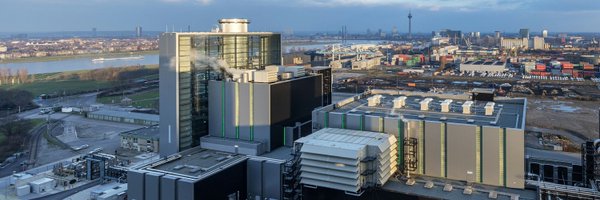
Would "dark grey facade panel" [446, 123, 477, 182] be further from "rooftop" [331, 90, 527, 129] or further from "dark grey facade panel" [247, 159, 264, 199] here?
"dark grey facade panel" [247, 159, 264, 199]

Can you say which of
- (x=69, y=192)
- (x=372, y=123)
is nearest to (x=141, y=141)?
(x=69, y=192)

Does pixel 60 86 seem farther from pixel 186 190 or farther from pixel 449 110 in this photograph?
pixel 449 110

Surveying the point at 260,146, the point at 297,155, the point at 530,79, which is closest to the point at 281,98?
the point at 260,146

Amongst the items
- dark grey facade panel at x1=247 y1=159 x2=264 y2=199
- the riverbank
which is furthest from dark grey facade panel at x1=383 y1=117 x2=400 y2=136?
the riverbank

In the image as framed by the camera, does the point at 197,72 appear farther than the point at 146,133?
No

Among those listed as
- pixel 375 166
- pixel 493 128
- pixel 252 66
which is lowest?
pixel 375 166

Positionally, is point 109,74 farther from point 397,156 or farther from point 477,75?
point 397,156
